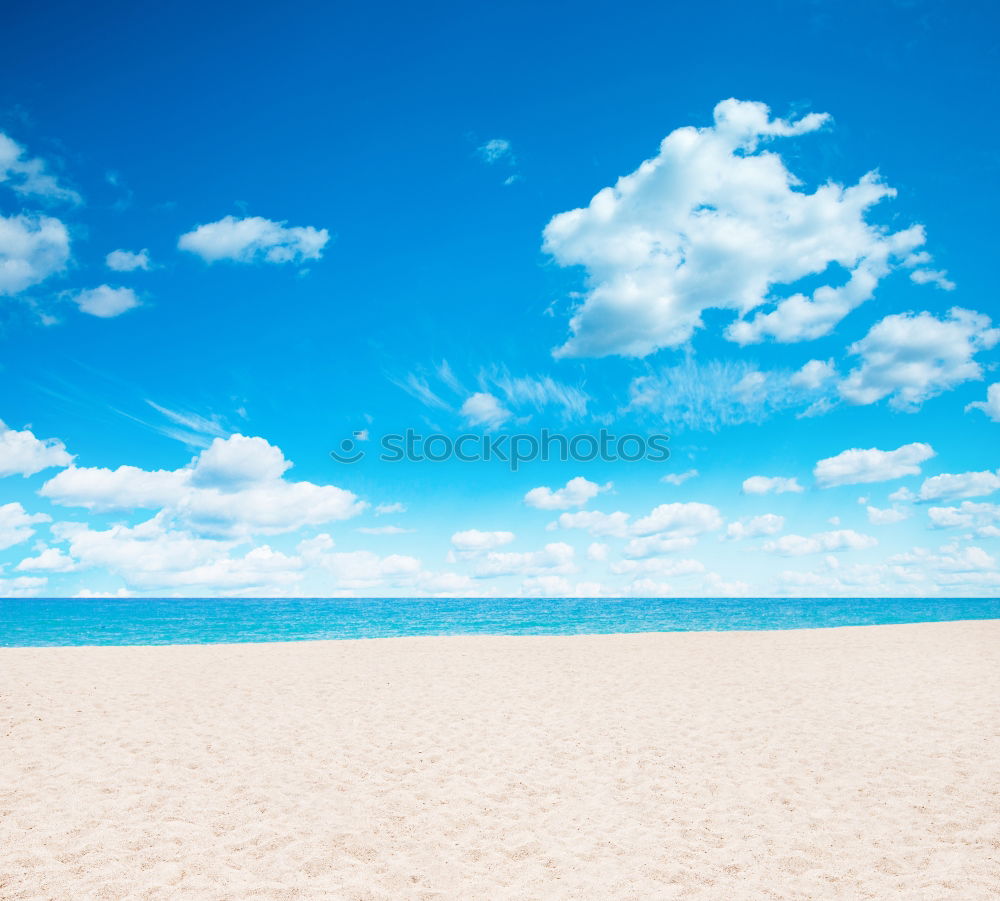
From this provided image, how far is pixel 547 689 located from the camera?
16672 millimetres

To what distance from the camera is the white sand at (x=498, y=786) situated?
6539mm

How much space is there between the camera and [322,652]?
24.6 m

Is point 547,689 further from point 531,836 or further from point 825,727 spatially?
point 531,836

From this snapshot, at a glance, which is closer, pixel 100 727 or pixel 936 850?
pixel 936 850

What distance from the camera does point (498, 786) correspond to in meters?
9.20

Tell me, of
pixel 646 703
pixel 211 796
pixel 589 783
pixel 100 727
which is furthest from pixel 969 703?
pixel 100 727

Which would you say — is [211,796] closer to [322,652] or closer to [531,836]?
[531,836]

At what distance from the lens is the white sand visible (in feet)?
21.5

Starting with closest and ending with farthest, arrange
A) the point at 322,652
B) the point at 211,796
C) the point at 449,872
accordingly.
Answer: the point at 449,872 < the point at 211,796 < the point at 322,652

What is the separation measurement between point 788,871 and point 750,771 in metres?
3.37

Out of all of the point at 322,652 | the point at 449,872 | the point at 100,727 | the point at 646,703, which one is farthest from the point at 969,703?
the point at 322,652

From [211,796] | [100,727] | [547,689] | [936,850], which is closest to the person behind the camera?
[936,850]

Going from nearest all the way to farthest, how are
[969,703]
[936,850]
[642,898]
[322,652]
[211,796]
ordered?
1. [642,898]
2. [936,850]
3. [211,796]
4. [969,703]
5. [322,652]

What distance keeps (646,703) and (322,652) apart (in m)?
14.3
